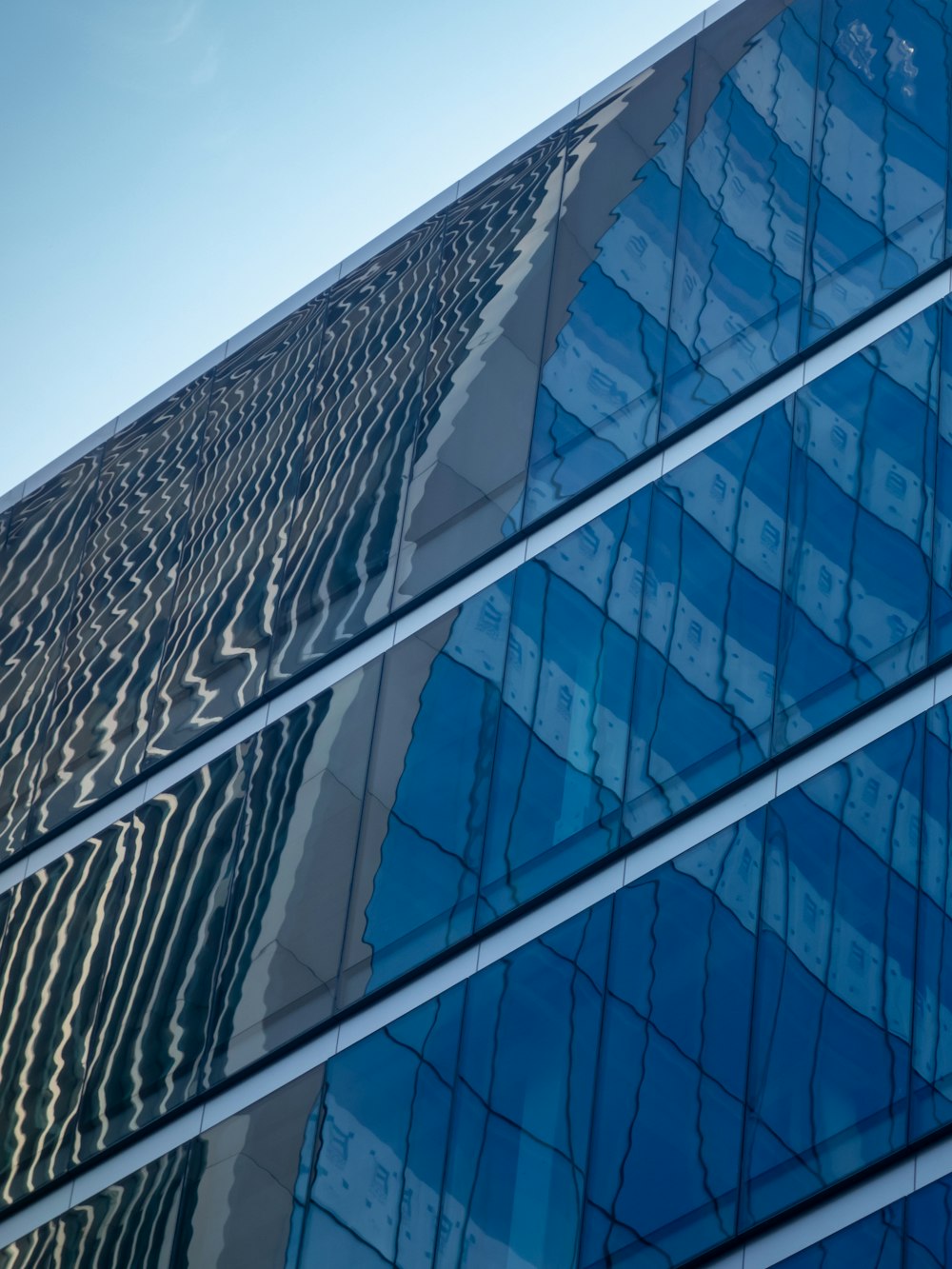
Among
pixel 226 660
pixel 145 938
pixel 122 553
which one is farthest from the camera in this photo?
pixel 122 553

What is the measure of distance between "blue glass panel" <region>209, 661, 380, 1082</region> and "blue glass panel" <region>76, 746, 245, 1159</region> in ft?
0.89

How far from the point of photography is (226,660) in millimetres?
22922

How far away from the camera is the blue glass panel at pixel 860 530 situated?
1747cm

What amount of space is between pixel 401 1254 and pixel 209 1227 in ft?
7.73

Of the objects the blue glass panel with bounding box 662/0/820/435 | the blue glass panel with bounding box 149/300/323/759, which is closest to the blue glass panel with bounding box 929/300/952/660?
the blue glass panel with bounding box 662/0/820/435

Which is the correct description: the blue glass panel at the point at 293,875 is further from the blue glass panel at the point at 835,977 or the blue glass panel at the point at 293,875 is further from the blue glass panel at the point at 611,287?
the blue glass panel at the point at 835,977

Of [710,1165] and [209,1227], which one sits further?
[209,1227]

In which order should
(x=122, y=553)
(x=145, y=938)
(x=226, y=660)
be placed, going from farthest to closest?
(x=122, y=553) < (x=226, y=660) < (x=145, y=938)

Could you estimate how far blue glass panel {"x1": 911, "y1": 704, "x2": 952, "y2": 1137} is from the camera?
15.0 m

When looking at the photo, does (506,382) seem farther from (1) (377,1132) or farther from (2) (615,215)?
(1) (377,1132)

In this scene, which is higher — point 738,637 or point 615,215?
point 615,215

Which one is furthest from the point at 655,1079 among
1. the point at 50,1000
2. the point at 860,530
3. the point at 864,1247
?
the point at 50,1000

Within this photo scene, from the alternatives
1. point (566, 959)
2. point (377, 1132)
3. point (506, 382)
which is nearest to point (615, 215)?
point (506, 382)

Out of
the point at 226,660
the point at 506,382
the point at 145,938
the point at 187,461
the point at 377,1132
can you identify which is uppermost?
the point at 187,461
